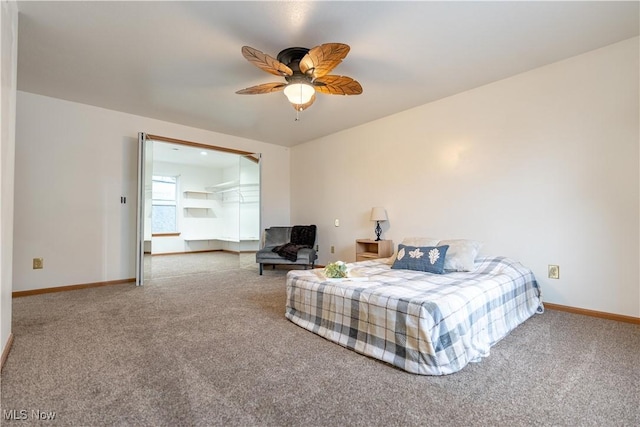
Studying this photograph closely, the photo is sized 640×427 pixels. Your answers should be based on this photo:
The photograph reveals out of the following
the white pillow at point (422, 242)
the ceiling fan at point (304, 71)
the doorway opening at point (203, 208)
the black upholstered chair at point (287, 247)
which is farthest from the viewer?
the doorway opening at point (203, 208)

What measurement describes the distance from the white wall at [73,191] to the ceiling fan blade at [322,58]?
3350 mm

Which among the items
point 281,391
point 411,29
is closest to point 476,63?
point 411,29

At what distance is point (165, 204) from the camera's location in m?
7.84

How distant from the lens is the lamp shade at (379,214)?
14.3 ft

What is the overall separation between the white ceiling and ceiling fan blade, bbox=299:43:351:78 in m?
0.29

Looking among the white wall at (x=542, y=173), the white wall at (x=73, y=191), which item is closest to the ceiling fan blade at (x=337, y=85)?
the white wall at (x=542, y=173)

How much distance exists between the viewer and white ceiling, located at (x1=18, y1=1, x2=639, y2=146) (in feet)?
7.42

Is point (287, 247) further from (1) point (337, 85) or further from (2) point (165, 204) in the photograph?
(2) point (165, 204)

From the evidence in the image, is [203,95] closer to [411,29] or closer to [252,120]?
[252,120]

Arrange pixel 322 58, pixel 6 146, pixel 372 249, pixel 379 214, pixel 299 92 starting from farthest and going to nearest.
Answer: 1. pixel 372 249
2. pixel 379 214
3. pixel 299 92
4. pixel 322 58
5. pixel 6 146

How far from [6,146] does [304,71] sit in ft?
7.06

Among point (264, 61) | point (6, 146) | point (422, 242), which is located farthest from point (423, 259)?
point (6, 146)

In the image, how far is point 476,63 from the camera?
9.93 ft

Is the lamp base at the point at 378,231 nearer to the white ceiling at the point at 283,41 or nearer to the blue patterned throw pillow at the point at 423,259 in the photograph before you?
the blue patterned throw pillow at the point at 423,259
